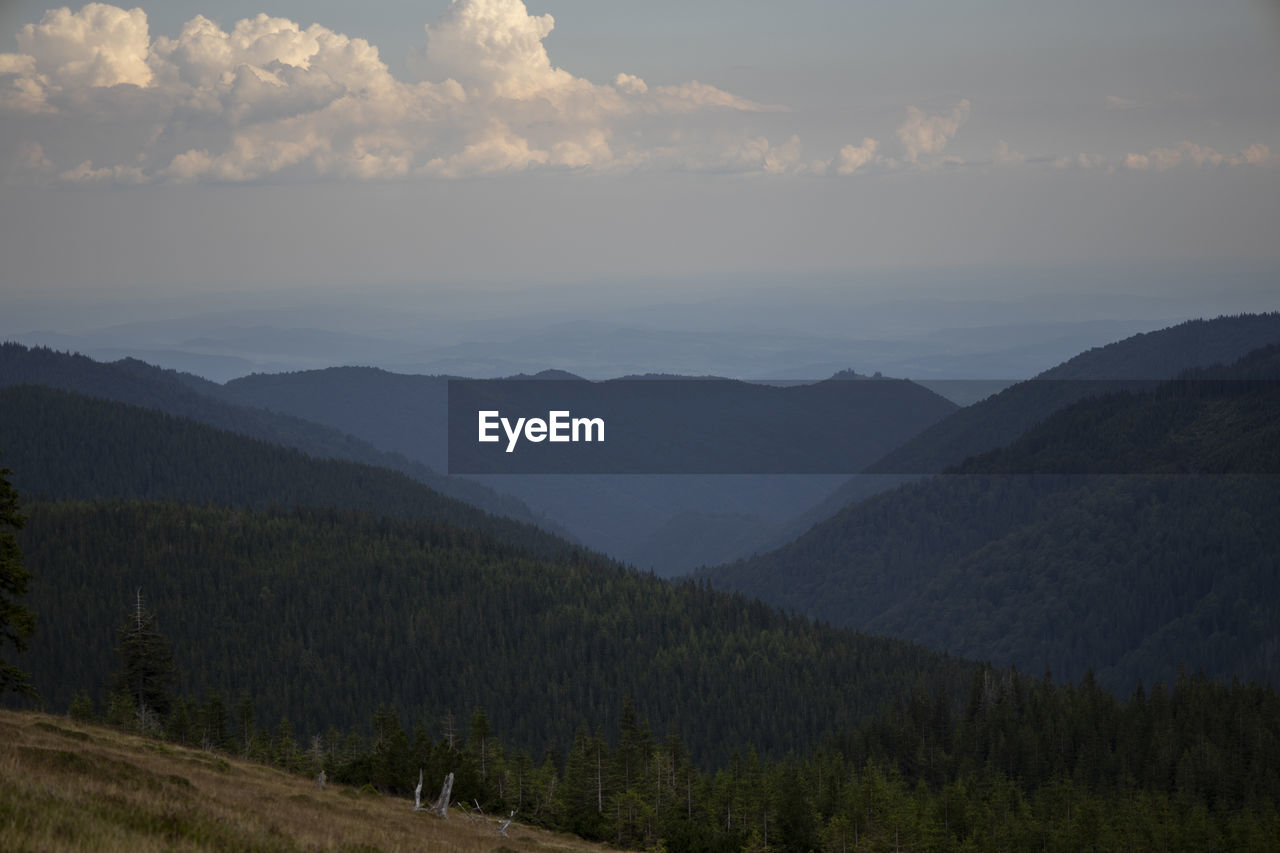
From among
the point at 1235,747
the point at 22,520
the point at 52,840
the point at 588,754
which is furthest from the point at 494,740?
the point at 1235,747

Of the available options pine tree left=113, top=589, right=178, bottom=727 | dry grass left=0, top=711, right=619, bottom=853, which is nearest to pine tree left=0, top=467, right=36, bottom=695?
dry grass left=0, top=711, right=619, bottom=853

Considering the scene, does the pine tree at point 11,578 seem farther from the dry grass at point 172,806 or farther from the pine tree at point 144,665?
the pine tree at point 144,665

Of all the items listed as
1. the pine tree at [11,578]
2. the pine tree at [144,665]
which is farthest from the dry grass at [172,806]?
the pine tree at [144,665]

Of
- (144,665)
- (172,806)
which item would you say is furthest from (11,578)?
(144,665)

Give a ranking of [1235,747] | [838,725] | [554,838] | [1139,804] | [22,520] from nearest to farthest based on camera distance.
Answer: [22,520] → [554,838] → [1139,804] → [1235,747] → [838,725]

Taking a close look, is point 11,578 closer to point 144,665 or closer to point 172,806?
point 172,806

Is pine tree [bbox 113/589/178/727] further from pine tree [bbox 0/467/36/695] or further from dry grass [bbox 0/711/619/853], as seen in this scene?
pine tree [bbox 0/467/36/695]

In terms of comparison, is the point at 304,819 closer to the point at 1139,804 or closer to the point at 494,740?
the point at 494,740
